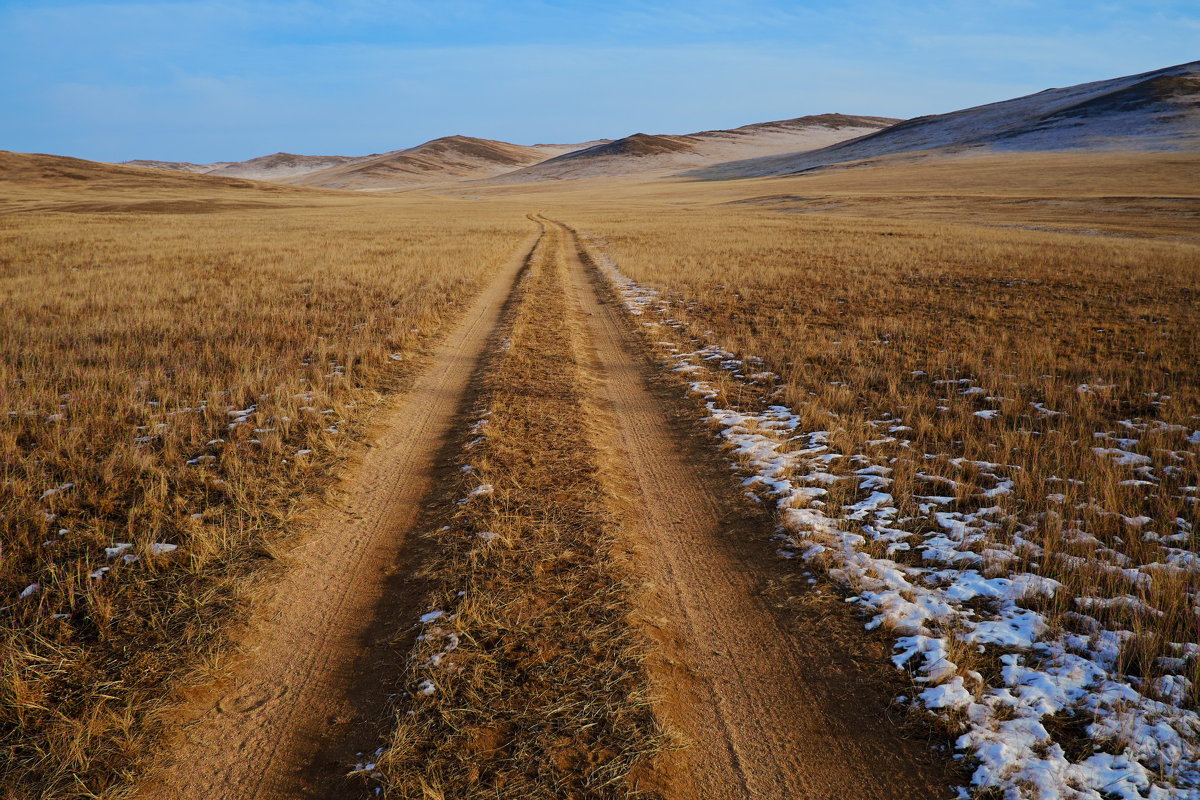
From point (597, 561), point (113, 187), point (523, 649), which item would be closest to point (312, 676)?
point (523, 649)

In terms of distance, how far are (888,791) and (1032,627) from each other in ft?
5.94

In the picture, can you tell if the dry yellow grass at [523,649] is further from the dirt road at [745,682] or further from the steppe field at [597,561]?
the dirt road at [745,682]

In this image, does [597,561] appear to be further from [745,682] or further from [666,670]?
[745,682]

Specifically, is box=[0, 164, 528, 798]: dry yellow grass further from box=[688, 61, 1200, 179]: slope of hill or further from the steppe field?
box=[688, 61, 1200, 179]: slope of hill

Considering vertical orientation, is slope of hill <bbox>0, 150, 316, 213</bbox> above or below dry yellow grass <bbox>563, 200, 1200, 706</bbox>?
above

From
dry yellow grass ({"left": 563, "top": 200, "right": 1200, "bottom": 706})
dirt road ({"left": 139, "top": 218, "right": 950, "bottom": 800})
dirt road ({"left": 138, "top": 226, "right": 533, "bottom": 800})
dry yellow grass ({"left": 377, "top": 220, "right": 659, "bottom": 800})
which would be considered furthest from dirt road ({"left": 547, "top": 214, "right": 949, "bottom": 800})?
dirt road ({"left": 138, "top": 226, "right": 533, "bottom": 800})

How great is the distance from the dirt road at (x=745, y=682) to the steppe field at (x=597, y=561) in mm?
21

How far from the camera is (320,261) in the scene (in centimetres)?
2338

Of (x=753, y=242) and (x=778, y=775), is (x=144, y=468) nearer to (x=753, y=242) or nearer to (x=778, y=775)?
(x=778, y=775)

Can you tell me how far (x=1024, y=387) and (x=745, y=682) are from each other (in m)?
7.88

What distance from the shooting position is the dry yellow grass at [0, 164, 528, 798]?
11.0 ft

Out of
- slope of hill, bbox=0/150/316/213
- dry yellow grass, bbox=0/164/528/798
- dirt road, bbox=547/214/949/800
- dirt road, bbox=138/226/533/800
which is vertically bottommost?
dirt road, bbox=547/214/949/800

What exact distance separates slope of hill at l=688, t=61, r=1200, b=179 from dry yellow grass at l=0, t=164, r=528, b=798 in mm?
112424

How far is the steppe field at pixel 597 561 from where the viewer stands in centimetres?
307
